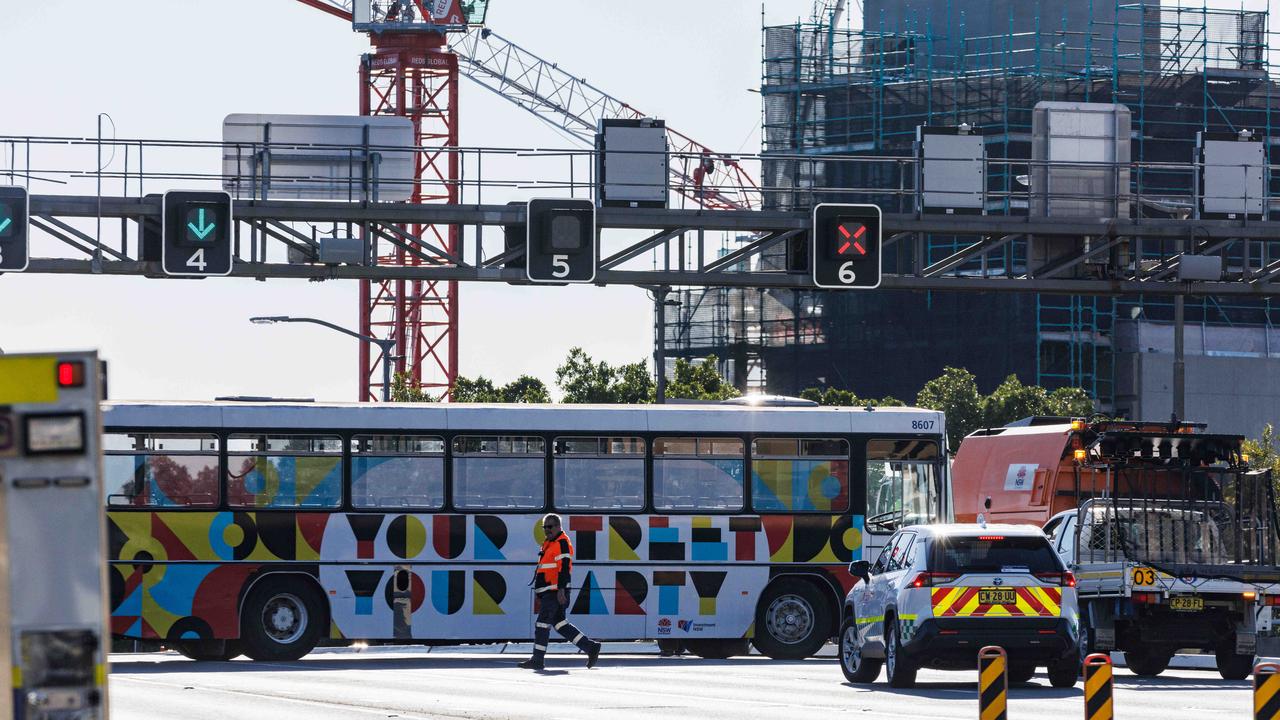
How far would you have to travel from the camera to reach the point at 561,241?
29328 mm

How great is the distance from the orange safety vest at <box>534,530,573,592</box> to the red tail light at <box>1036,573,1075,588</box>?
5.68 m

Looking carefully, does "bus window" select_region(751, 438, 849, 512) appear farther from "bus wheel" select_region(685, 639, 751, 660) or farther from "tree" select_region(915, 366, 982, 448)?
"tree" select_region(915, 366, 982, 448)

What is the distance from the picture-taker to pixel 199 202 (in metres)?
28.7

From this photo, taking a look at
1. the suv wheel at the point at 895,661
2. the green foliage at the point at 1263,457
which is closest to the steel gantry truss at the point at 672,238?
the suv wheel at the point at 895,661

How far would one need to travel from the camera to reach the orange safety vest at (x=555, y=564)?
74.3ft

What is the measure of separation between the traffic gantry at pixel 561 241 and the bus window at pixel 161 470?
6.16 metres

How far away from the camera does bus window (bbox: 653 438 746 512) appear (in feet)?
84.5

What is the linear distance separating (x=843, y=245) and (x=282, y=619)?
32.1 feet

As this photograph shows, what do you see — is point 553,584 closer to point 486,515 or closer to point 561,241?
point 486,515

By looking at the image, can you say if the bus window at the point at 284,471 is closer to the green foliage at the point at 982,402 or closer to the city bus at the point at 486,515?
the city bus at the point at 486,515

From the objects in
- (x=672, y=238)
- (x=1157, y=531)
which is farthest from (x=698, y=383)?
(x=1157, y=531)

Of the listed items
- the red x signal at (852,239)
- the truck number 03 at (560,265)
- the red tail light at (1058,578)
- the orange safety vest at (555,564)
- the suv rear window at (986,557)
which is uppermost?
the red x signal at (852,239)

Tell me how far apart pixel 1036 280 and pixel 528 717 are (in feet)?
55.5

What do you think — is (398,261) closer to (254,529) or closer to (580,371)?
(580,371)
